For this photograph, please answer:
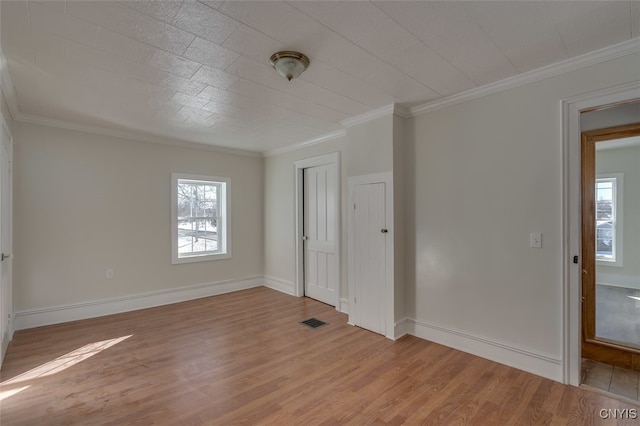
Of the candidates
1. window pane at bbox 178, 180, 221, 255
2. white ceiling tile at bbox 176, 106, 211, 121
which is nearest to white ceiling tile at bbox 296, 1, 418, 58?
white ceiling tile at bbox 176, 106, 211, 121

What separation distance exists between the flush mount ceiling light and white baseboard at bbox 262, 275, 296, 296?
3.57 metres

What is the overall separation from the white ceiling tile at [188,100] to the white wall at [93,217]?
176cm

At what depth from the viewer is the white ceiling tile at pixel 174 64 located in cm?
215

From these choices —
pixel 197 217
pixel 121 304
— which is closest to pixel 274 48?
pixel 197 217

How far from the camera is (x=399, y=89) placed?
9.17ft

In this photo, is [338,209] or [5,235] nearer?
[5,235]

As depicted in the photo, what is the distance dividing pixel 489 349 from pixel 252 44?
10.6 ft

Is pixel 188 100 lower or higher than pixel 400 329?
higher

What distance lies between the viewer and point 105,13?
170cm

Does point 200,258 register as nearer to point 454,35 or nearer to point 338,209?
point 338,209

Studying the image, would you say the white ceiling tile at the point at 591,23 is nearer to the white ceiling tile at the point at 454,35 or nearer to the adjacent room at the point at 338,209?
the adjacent room at the point at 338,209

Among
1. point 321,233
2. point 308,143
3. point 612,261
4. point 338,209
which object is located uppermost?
point 308,143
